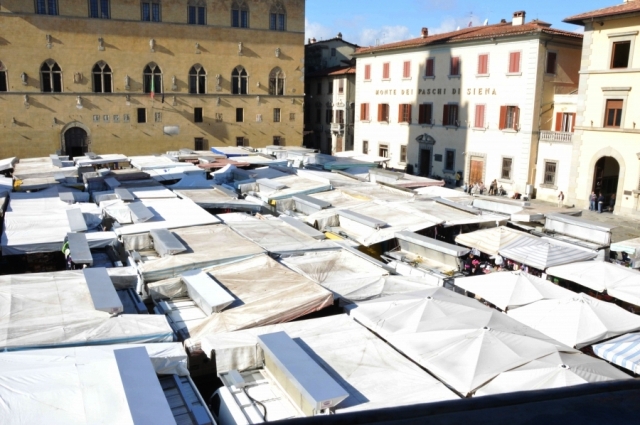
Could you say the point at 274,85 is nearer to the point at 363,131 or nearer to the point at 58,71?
the point at 363,131

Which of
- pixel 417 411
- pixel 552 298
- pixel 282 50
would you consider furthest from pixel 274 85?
pixel 417 411

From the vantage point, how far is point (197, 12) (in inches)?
1524

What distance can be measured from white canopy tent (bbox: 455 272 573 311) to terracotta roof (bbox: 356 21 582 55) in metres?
19.9

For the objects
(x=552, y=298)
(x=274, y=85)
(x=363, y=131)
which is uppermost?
(x=274, y=85)

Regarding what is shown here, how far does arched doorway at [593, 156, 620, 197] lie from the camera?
2645cm

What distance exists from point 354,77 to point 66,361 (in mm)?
39277

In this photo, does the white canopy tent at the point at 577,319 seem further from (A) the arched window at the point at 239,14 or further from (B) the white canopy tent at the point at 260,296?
(A) the arched window at the point at 239,14

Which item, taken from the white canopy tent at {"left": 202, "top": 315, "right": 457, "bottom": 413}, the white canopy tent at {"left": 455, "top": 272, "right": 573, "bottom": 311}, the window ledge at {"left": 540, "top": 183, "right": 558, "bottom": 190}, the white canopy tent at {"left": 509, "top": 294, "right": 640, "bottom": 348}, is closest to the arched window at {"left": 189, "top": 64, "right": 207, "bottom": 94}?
the window ledge at {"left": 540, "top": 183, "right": 558, "bottom": 190}

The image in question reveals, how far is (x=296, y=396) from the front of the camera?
6672mm

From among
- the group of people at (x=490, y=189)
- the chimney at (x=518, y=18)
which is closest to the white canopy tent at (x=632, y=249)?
the group of people at (x=490, y=189)

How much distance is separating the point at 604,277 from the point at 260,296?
24.5 ft

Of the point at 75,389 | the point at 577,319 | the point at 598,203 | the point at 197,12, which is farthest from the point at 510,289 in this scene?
the point at 197,12

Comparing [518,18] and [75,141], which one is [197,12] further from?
[518,18]

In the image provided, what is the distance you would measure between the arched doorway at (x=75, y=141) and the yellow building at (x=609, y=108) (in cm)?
2896
